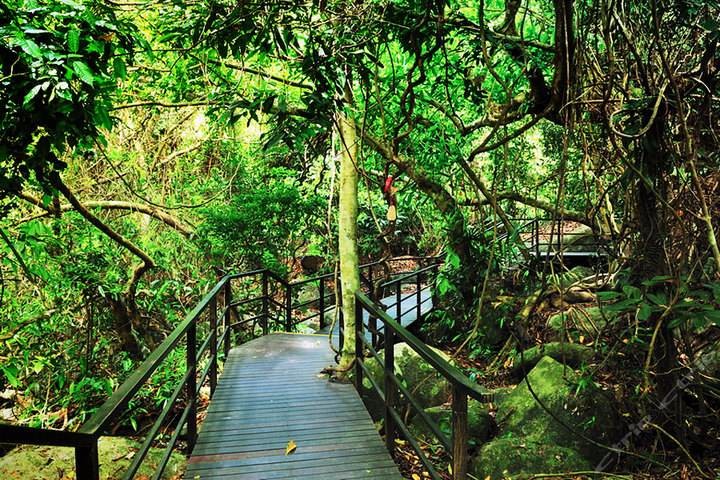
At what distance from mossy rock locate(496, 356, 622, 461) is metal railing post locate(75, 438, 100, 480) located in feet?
12.0

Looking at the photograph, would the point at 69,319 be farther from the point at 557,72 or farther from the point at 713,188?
the point at 713,188

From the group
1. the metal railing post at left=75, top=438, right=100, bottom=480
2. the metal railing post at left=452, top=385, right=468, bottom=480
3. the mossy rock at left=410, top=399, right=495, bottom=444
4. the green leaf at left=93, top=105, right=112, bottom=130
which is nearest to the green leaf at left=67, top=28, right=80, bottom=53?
the green leaf at left=93, top=105, right=112, bottom=130

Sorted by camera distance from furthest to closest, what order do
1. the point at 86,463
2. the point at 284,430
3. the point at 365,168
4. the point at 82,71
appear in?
the point at 365,168, the point at 284,430, the point at 82,71, the point at 86,463

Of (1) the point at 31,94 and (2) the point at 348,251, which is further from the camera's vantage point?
(2) the point at 348,251

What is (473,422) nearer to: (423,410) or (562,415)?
(562,415)

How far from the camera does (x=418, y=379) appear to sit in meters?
6.01

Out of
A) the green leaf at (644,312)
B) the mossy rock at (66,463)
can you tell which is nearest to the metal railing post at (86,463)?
the green leaf at (644,312)

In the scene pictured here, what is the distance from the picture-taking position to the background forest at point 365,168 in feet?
8.91

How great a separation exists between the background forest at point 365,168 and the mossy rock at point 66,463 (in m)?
0.88

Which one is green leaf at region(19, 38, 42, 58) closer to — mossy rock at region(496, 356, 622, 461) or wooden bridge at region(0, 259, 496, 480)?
wooden bridge at region(0, 259, 496, 480)

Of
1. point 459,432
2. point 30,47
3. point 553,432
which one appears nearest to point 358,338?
point 553,432

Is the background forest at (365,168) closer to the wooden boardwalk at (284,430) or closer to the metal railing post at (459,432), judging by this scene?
the metal railing post at (459,432)

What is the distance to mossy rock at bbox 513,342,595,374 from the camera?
5625 mm

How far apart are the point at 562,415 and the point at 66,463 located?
4528 mm
